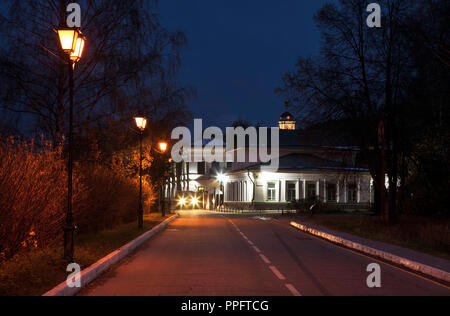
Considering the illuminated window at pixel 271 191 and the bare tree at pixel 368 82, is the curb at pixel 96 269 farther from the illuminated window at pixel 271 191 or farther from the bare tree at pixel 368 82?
the illuminated window at pixel 271 191

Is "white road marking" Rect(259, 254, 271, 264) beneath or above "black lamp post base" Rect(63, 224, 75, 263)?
beneath

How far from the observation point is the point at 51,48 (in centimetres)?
1989

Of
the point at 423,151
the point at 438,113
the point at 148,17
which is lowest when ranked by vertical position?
the point at 423,151

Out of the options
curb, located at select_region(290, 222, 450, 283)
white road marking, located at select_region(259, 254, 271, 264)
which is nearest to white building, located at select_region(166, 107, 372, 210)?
curb, located at select_region(290, 222, 450, 283)

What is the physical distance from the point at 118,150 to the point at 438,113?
55.5 ft

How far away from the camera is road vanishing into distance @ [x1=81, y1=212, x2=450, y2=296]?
10336 millimetres

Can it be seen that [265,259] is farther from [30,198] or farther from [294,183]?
[294,183]

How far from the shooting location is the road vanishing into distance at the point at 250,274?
33.9 feet

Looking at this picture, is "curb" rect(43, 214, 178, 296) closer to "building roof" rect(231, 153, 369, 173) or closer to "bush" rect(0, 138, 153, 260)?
"bush" rect(0, 138, 153, 260)

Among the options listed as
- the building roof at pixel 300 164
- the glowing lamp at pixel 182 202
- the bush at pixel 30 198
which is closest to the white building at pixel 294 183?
the building roof at pixel 300 164

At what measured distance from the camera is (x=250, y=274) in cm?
1255

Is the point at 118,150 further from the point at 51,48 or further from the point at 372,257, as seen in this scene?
the point at 372,257

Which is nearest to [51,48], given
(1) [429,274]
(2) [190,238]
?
(2) [190,238]

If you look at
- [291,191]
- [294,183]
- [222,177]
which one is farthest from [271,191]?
[222,177]
